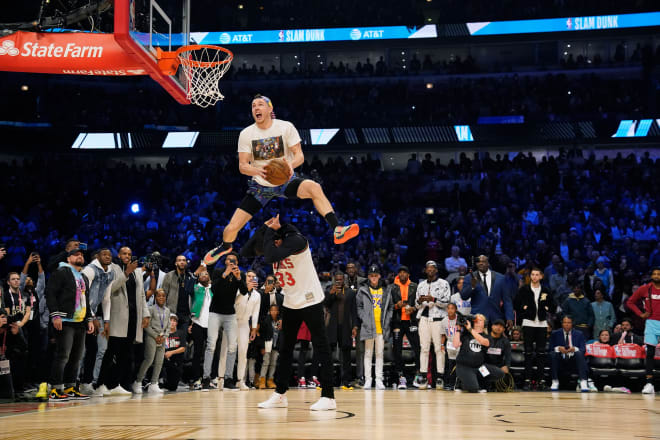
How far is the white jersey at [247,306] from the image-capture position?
1285cm

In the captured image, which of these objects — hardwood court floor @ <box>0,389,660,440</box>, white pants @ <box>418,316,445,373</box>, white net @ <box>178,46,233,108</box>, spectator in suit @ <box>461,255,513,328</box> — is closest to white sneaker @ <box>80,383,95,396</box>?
hardwood court floor @ <box>0,389,660,440</box>

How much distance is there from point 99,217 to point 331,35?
49.6ft

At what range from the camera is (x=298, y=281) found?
22.8 feet

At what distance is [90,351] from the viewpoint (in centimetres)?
1070

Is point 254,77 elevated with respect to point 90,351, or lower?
elevated

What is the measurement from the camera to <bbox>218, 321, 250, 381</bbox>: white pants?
495 inches

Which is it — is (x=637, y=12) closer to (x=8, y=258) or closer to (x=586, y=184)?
(x=586, y=184)

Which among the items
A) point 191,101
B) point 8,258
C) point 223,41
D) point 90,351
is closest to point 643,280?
point 191,101

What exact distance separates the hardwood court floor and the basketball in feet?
7.49

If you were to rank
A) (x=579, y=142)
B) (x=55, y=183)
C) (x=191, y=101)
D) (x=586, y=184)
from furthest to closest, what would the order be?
(x=579, y=142)
(x=55, y=183)
(x=586, y=184)
(x=191, y=101)

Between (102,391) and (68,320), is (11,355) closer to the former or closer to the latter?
(68,320)

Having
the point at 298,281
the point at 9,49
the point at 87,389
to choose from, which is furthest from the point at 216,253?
the point at 9,49

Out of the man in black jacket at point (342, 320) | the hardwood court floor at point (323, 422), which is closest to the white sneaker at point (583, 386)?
the man in black jacket at point (342, 320)

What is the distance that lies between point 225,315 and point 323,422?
699 cm
